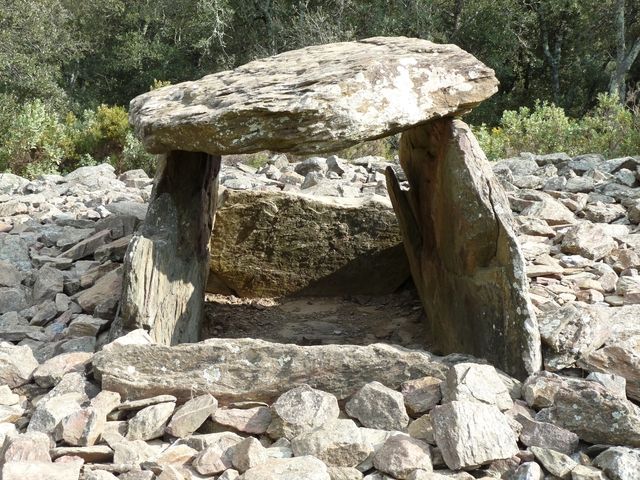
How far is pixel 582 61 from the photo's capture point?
19.5 metres

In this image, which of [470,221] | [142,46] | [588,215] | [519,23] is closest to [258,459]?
[470,221]

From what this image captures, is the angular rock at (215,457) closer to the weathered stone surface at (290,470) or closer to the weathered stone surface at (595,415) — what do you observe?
the weathered stone surface at (290,470)

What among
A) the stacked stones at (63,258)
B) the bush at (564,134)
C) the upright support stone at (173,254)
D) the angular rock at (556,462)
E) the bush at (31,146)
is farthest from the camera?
the bush at (31,146)

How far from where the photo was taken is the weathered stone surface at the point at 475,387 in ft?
10.4

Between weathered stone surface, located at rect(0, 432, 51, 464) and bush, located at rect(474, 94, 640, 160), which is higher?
bush, located at rect(474, 94, 640, 160)

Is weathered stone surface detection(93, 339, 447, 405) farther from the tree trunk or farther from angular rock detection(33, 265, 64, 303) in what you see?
the tree trunk

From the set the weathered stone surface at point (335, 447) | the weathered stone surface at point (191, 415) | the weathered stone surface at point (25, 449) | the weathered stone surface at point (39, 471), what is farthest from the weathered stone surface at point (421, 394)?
the weathered stone surface at point (25, 449)

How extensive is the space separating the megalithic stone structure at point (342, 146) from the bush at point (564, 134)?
17.8 feet

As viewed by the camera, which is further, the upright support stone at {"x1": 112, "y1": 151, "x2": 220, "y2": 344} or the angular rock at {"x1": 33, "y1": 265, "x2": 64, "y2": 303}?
the angular rock at {"x1": 33, "y1": 265, "x2": 64, "y2": 303}

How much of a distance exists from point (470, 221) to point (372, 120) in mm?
821

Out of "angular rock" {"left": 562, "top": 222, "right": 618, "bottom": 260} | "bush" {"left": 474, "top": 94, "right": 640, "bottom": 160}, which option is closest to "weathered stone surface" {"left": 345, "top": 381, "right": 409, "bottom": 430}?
"angular rock" {"left": 562, "top": 222, "right": 618, "bottom": 260}

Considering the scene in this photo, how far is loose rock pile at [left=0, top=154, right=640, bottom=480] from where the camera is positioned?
2.87 m

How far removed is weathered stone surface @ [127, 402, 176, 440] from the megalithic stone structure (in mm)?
968

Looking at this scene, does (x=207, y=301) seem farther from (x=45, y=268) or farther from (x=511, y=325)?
(x=511, y=325)
